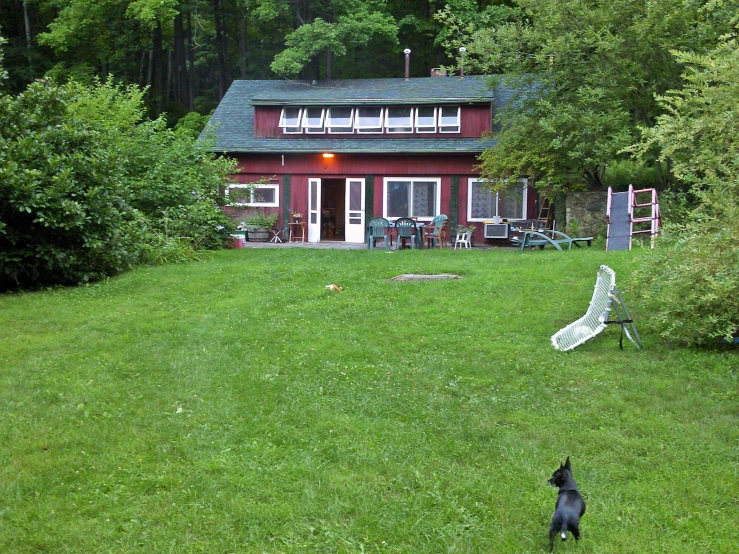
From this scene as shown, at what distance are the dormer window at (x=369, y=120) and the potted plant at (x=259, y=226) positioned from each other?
3954mm

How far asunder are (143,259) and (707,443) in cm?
1048

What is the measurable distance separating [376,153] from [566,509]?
764 inches

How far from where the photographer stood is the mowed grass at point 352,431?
371cm

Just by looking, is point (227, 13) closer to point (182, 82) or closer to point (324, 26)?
point (182, 82)

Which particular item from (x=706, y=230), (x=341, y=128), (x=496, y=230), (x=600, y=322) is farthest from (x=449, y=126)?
(x=600, y=322)

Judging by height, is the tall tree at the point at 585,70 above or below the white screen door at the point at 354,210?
above

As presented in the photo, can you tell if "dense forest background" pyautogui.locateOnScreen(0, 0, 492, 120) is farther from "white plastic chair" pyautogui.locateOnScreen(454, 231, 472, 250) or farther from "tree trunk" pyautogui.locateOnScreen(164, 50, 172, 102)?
"white plastic chair" pyautogui.locateOnScreen(454, 231, 472, 250)

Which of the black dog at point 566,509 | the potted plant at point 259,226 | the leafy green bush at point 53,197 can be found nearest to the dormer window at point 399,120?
the potted plant at point 259,226

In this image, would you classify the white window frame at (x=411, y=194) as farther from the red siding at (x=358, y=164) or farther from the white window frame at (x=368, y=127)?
the white window frame at (x=368, y=127)

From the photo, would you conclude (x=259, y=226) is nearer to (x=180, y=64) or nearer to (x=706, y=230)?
(x=706, y=230)

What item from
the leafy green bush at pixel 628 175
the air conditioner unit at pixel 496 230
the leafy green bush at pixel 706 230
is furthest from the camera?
the air conditioner unit at pixel 496 230

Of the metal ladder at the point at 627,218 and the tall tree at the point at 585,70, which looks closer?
the metal ladder at the point at 627,218

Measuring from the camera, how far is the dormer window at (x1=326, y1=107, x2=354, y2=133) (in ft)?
75.6

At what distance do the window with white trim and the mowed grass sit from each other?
1535 centimetres
